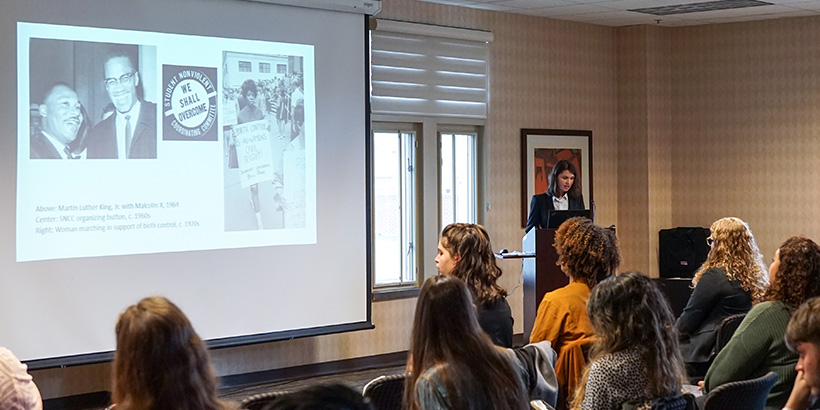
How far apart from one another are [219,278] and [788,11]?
17.2 ft

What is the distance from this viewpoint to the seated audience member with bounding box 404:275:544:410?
243 cm

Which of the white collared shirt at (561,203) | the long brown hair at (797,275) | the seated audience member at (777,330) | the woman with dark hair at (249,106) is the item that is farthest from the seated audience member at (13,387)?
the white collared shirt at (561,203)

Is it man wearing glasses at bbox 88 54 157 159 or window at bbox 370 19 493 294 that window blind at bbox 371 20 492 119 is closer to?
window at bbox 370 19 493 294

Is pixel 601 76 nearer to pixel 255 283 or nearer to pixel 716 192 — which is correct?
pixel 716 192

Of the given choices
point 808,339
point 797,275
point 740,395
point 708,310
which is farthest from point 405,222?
point 808,339

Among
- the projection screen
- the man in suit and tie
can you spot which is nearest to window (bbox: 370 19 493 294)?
the projection screen

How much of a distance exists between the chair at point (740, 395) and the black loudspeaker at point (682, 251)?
5.76 meters

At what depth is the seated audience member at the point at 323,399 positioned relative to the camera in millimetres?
1157

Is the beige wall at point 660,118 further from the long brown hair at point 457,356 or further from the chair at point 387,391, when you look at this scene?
the long brown hair at point 457,356

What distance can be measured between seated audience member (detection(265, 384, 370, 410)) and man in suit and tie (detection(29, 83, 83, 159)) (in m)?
4.60

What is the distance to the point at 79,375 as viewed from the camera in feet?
19.4

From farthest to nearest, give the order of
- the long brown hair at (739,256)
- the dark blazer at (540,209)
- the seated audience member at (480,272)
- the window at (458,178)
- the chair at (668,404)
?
the window at (458,178)
the dark blazer at (540,209)
the long brown hair at (739,256)
the seated audience member at (480,272)
the chair at (668,404)

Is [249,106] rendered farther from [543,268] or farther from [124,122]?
[543,268]

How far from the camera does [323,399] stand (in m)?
1.17
